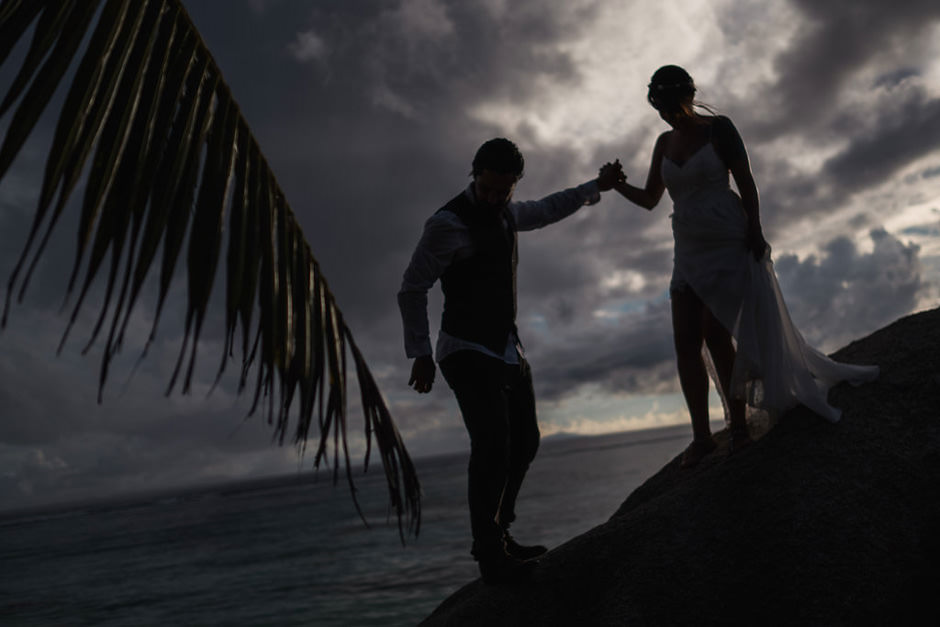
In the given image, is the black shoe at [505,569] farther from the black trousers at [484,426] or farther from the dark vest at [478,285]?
the dark vest at [478,285]

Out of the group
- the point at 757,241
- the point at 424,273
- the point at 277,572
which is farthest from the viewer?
the point at 277,572

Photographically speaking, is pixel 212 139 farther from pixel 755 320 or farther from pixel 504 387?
pixel 755 320

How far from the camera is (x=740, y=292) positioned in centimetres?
410

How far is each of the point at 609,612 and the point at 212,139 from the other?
2.70 m

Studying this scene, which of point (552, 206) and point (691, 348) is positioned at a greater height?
point (552, 206)

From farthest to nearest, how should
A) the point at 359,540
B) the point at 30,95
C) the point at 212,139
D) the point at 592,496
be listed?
the point at 592,496, the point at 359,540, the point at 212,139, the point at 30,95

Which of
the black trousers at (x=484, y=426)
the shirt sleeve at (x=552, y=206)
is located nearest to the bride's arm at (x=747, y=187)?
the shirt sleeve at (x=552, y=206)

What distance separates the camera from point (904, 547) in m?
3.24

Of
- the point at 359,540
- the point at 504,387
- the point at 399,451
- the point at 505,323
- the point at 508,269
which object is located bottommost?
the point at 359,540

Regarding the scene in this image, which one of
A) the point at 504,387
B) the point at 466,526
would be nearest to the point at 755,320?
the point at 504,387

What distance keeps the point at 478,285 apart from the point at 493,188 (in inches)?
18.8

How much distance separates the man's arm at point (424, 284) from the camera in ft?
11.1

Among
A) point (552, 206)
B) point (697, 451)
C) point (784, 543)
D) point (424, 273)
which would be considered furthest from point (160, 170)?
point (697, 451)

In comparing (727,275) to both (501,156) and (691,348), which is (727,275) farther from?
(501,156)
